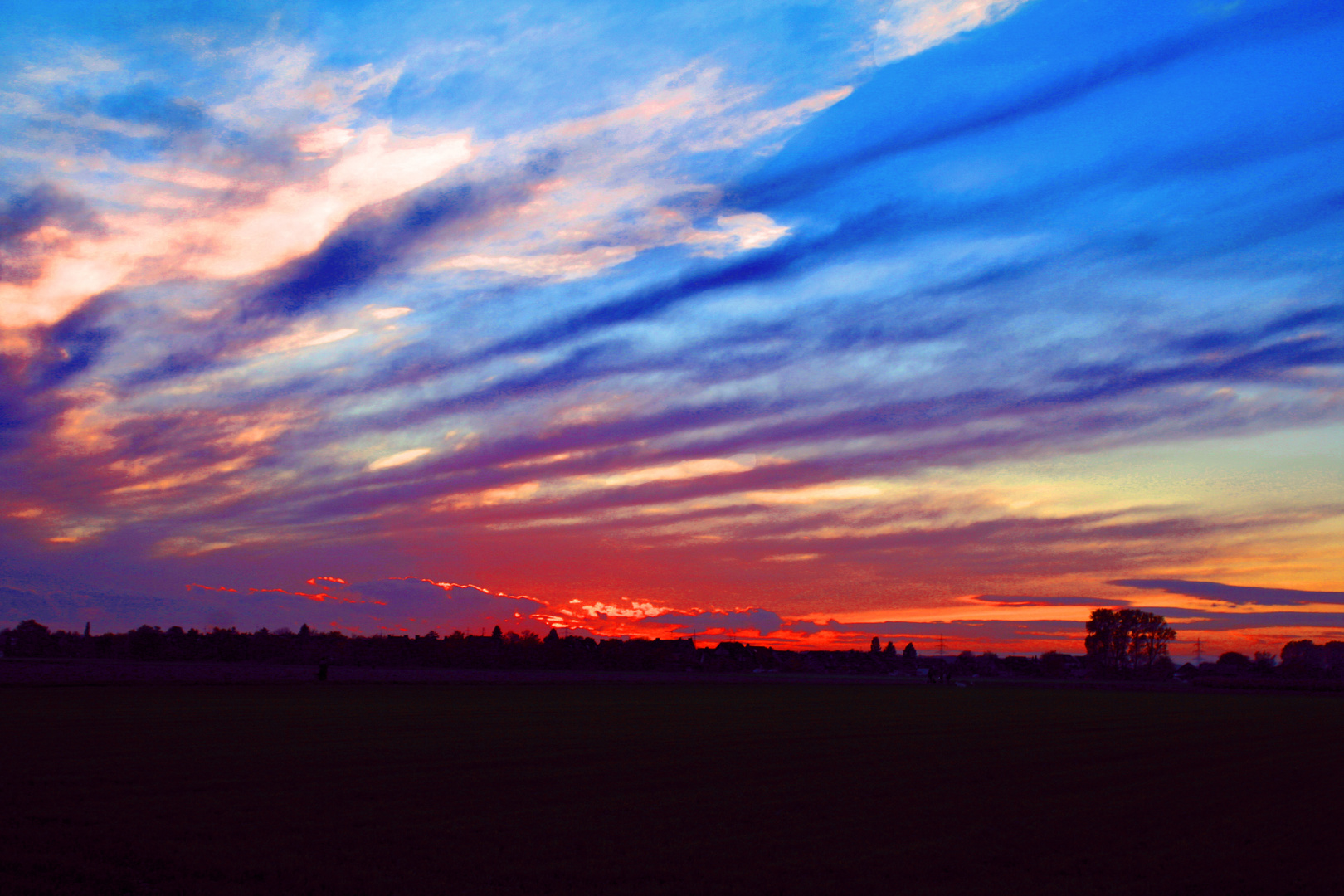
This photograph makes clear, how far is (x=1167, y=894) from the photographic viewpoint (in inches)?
510

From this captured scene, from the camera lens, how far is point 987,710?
195 ft

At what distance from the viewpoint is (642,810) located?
722 inches

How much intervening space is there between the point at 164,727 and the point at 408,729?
27.7 ft

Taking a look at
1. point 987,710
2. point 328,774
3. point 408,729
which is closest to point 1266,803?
point 328,774

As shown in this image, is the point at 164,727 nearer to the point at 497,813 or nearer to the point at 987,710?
the point at 497,813

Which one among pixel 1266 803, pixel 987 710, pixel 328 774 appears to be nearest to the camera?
pixel 1266 803

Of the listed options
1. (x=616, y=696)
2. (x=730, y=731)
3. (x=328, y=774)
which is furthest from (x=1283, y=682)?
(x=328, y=774)

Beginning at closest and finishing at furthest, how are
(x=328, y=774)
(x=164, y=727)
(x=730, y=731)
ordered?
(x=328, y=774) < (x=164, y=727) < (x=730, y=731)

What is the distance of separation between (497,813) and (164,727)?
22325 mm

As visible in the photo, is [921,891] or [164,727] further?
[164,727]

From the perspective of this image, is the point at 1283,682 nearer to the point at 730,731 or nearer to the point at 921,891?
the point at 730,731

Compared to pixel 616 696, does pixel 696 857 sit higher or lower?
higher

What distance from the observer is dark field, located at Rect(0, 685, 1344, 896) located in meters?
13.3

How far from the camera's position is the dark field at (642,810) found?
1331 cm
